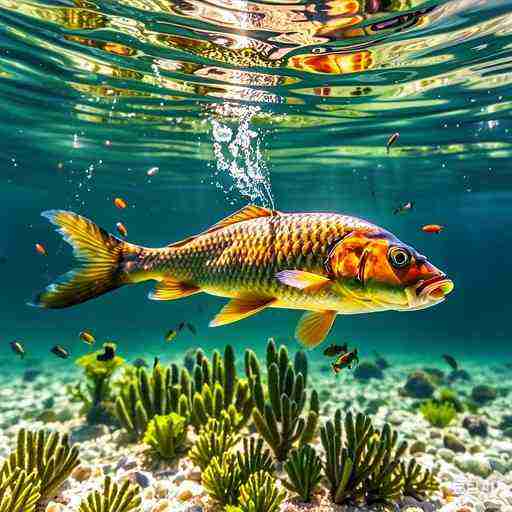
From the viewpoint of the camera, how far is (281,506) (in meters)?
4.79

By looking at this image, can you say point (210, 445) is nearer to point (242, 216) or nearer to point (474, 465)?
point (242, 216)

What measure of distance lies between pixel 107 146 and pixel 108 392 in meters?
18.0

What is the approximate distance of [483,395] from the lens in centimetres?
1451

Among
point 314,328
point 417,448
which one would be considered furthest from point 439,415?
point 314,328

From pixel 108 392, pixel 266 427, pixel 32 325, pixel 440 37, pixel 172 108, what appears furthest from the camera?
pixel 32 325

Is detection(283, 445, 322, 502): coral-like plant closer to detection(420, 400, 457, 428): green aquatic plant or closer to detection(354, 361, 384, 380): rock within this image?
detection(420, 400, 457, 428): green aquatic plant

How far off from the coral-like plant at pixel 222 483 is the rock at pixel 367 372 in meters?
13.9

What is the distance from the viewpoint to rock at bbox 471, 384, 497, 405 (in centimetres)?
1439

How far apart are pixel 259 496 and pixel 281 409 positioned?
1.62 m

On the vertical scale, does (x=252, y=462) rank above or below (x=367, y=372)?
above

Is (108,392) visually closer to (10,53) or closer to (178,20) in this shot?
(178,20)

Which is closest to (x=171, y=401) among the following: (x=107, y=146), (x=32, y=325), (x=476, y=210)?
(x=107, y=146)

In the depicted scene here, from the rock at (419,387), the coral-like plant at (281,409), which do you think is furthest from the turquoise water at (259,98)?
the rock at (419,387)

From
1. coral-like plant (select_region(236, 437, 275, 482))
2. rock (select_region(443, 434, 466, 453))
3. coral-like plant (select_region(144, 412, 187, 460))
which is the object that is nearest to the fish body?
coral-like plant (select_region(236, 437, 275, 482))
